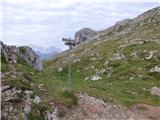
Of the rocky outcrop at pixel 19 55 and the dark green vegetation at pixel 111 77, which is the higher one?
the rocky outcrop at pixel 19 55

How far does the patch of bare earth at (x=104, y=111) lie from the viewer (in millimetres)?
39688

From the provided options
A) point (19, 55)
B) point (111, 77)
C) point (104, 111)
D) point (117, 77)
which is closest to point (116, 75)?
point (111, 77)

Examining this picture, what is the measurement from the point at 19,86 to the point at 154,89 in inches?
1055

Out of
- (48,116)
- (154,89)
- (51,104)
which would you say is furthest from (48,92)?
(154,89)

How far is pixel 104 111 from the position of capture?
4188cm

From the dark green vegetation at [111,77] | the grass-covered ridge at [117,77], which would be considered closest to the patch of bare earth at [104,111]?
the dark green vegetation at [111,77]

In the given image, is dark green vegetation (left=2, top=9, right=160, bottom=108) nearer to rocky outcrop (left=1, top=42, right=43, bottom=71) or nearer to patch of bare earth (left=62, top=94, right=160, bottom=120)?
patch of bare earth (left=62, top=94, right=160, bottom=120)

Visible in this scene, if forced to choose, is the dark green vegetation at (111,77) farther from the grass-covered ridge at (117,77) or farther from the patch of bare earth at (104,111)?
the patch of bare earth at (104,111)

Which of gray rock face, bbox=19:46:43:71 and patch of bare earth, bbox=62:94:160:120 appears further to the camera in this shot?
gray rock face, bbox=19:46:43:71

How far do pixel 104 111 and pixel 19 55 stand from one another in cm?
1540

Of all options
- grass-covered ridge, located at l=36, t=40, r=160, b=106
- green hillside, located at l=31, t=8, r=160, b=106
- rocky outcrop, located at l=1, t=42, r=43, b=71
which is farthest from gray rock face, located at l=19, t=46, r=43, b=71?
green hillside, located at l=31, t=8, r=160, b=106

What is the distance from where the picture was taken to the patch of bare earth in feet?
130

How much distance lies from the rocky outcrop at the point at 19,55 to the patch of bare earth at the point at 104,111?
9.70m

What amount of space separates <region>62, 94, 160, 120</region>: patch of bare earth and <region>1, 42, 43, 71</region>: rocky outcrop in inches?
382
